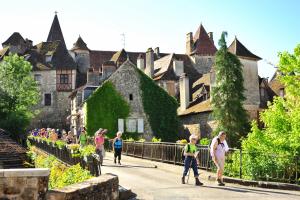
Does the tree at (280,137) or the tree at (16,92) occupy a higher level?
the tree at (16,92)

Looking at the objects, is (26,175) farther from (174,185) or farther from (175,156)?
(175,156)

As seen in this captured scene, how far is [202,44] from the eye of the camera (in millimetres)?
64312

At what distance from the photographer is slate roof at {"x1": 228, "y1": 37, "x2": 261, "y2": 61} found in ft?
142

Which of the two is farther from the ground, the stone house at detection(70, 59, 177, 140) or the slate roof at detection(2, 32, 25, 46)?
the slate roof at detection(2, 32, 25, 46)

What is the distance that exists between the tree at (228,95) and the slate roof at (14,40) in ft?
130

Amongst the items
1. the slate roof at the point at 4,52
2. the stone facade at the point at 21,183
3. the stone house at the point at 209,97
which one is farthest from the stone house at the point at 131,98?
the stone facade at the point at 21,183

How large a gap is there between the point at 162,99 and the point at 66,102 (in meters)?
24.3

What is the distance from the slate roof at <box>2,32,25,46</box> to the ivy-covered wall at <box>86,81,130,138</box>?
31.5 m

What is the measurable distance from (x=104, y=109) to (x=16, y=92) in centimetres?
1294

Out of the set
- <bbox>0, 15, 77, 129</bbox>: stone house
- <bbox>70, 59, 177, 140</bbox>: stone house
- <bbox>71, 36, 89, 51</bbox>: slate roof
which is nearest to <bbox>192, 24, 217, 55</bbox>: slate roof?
<bbox>71, 36, 89, 51</bbox>: slate roof

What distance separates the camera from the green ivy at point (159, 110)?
40.7m

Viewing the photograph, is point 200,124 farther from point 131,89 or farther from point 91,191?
point 91,191

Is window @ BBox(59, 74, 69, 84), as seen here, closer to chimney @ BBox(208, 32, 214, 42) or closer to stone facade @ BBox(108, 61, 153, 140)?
chimney @ BBox(208, 32, 214, 42)

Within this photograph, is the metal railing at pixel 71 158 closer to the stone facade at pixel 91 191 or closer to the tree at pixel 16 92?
the stone facade at pixel 91 191
